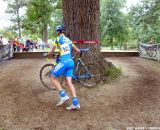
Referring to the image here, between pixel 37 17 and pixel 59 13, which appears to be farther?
pixel 59 13

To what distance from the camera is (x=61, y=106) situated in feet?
26.1

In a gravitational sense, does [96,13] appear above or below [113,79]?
above

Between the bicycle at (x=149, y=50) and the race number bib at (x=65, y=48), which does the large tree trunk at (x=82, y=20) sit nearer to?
the race number bib at (x=65, y=48)

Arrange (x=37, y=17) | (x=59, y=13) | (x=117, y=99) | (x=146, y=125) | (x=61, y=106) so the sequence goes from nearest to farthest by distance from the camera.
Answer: (x=146, y=125) < (x=61, y=106) < (x=117, y=99) < (x=37, y=17) < (x=59, y=13)

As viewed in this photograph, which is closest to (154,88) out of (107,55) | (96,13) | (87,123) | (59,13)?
(96,13)

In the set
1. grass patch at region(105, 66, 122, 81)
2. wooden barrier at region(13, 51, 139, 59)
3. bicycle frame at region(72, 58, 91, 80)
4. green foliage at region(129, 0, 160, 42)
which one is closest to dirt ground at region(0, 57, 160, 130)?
grass patch at region(105, 66, 122, 81)

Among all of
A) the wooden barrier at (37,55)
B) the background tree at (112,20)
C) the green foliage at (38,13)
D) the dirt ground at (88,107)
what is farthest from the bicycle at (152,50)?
the background tree at (112,20)

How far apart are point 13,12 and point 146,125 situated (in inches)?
1546

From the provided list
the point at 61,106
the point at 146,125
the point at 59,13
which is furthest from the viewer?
the point at 59,13

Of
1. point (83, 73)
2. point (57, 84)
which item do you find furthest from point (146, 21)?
point (57, 84)

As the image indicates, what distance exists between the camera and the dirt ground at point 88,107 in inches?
267

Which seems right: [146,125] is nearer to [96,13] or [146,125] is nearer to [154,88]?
[154,88]

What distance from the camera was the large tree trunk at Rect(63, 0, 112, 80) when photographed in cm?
995

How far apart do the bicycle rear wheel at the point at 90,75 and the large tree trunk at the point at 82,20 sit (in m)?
0.31
